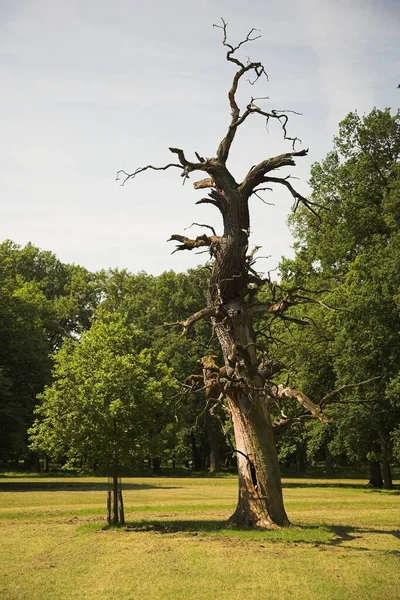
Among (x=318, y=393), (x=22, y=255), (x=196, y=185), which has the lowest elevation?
(x=318, y=393)

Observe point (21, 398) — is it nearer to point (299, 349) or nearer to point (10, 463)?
point (299, 349)

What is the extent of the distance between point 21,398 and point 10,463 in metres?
30.9

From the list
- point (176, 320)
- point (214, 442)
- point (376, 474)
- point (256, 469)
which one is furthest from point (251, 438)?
point (176, 320)

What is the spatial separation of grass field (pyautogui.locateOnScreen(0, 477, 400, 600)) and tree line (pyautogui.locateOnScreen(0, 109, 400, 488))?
2.47m

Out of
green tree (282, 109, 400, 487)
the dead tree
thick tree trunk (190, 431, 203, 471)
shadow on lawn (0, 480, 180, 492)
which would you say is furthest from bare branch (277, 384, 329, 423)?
thick tree trunk (190, 431, 203, 471)

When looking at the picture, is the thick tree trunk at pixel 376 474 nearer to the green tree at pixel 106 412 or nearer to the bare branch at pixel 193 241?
the green tree at pixel 106 412

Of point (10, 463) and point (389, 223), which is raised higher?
point (389, 223)

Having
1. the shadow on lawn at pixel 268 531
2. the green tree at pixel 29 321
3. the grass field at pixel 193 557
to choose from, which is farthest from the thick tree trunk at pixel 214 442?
the shadow on lawn at pixel 268 531

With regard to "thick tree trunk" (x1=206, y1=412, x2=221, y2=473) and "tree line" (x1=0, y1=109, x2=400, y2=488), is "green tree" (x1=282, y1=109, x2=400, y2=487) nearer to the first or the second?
"tree line" (x1=0, y1=109, x2=400, y2=488)

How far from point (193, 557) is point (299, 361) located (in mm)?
32280

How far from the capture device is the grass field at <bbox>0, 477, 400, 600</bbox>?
41.8 ft

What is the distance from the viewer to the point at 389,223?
40812mm

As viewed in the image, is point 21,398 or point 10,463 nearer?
point 21,398

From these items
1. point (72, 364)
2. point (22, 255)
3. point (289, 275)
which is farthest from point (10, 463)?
point (72, 364)
